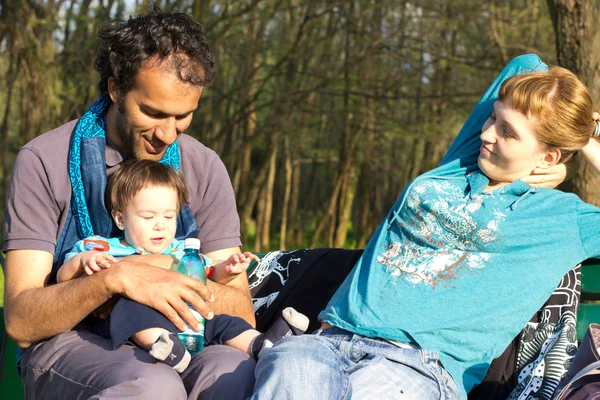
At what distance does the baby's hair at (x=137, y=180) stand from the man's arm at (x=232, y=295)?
34 centimetres

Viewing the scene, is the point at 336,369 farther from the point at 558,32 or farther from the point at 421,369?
the point at 558,32

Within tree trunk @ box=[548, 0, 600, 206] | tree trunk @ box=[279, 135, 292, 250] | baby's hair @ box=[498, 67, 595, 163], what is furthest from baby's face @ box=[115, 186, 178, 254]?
tree trunk @ box=[279, 135, 292, 250]

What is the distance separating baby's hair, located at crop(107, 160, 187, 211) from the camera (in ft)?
9.69

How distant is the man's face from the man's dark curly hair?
3 cm

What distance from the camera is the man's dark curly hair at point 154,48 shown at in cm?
303

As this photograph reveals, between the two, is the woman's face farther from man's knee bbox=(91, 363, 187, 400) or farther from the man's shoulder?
the man's shoulder

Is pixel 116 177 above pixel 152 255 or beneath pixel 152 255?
above

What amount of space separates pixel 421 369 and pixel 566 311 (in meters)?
0.70

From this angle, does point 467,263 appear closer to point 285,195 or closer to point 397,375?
point 397,375

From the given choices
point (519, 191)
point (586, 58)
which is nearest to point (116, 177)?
point (519, 191)

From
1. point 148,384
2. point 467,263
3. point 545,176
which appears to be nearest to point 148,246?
point 148,384

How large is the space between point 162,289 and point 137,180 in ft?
1.47

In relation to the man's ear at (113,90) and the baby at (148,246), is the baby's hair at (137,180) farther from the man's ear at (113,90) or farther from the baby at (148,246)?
the man's ear at (113,90)

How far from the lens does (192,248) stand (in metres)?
3.01
